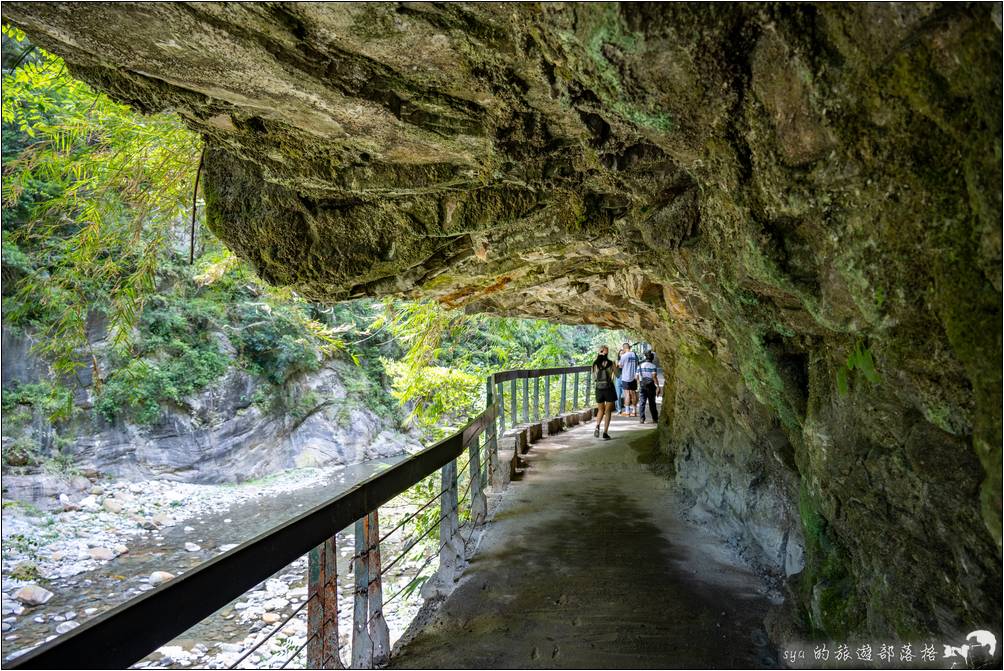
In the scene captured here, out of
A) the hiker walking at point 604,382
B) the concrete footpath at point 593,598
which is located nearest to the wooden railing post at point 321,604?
the concrete footpath at point 593,598

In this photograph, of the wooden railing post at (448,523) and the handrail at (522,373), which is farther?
the handrail at (522,373)

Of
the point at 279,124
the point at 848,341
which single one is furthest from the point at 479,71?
the point at 848,341

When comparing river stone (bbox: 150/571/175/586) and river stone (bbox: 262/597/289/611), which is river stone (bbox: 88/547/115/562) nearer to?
river stone (bbox: 150/571/175/586)

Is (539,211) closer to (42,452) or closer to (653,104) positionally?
(653,104)

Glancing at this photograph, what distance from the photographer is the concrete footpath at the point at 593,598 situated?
288cm

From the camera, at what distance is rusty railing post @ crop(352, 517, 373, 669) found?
246cm

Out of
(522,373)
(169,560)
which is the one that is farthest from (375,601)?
(169,560)

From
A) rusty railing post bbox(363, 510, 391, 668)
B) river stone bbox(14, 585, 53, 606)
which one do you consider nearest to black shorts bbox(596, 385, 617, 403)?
rusty railing post bbox(363, 510, 391, 668)

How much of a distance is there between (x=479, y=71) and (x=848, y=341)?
1.83 meters

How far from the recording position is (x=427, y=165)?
3121 mm

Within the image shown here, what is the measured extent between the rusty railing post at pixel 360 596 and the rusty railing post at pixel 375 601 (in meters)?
0.02

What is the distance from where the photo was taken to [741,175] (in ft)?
6.95

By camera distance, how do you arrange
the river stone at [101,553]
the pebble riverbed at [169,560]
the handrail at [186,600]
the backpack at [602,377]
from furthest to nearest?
the river stone at [101,553] → the backpack at [602,377] → the pebble riverbed at [169,560] → the handrail at [186,600]

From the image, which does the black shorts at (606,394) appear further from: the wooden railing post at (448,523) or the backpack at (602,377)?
the wooden railing post at (448,523)
